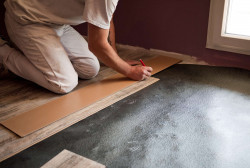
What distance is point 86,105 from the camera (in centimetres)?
172

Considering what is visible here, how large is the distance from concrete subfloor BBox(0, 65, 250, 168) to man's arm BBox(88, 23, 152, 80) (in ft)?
0.48

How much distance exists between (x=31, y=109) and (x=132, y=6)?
1547mm

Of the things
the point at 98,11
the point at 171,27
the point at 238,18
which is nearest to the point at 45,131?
the point at 98,11

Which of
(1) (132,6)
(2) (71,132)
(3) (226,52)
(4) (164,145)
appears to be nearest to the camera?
(4) (164,145)

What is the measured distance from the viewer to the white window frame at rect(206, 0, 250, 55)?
211cm

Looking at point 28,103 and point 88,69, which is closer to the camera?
point 28,103

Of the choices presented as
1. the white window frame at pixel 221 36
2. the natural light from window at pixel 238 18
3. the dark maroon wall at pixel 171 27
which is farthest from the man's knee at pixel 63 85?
the natural light from window at pixel 238 18

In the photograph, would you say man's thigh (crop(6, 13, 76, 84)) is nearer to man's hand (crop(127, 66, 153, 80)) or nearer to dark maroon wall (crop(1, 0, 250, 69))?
man's hand (crop(127, 66, 153, 80))

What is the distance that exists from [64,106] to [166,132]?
700 mm

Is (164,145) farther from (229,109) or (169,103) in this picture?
(229,109)

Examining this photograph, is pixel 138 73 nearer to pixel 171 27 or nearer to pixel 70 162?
pixel 171 27

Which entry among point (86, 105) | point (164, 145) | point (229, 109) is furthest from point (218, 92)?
point (86, 105)

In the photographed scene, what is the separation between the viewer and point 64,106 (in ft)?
5.65

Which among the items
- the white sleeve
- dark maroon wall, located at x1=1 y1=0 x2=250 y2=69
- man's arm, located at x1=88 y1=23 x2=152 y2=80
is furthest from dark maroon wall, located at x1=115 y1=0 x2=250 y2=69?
the white sleeve
